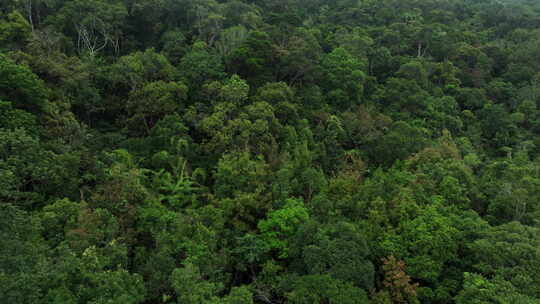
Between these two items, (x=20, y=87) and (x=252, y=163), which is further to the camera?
(x=252, y=163)

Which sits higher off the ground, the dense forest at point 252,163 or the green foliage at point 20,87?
the green foliage at point 20,87

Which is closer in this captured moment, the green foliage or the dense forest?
the dense forest

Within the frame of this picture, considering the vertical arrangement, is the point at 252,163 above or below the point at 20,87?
below

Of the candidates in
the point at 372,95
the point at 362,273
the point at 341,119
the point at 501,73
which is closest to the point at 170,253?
the point at 362,273

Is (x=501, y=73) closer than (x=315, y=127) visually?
No

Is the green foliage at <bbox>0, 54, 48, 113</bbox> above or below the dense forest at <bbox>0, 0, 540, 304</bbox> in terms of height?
above

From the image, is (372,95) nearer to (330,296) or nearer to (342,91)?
(342,91)

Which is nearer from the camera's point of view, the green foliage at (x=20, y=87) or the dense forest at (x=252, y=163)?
the dense forest at (x=252, y=163)

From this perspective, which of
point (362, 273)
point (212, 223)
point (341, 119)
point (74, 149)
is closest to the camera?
point (362, 273)
